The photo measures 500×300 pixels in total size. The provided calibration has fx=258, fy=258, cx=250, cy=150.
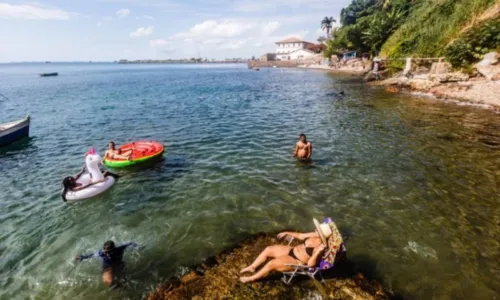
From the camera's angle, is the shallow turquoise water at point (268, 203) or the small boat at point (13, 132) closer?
the shallow turquoise water at point (268, 203)

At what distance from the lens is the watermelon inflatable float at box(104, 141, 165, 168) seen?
43.2 ft

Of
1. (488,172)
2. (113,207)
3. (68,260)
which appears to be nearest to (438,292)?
(488,172)

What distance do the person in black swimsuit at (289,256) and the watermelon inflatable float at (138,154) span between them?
9.02 metres

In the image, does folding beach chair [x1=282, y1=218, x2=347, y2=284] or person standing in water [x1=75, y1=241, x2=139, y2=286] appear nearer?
folding beach chair [x1=282, y1=218, x2=347, y2=284]

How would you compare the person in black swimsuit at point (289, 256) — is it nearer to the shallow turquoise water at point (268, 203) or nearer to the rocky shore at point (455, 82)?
the shallow turquoise water at point (268, 203)

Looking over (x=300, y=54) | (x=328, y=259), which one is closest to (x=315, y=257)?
(x=328, y=259)

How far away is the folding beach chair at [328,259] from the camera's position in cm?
614

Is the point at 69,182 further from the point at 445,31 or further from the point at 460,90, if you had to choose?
the point at 445,31

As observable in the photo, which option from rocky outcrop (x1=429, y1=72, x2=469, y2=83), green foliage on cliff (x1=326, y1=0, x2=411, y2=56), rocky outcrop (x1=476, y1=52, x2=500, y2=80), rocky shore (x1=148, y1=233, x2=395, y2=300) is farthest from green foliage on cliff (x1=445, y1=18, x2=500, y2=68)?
green foliage on cliff (x1=326, y1=0, x2=411, y2=56)

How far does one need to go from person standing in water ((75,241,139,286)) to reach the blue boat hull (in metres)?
16.2

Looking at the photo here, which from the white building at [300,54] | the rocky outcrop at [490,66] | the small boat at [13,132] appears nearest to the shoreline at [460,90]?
the rocky outcrop at [490,66]

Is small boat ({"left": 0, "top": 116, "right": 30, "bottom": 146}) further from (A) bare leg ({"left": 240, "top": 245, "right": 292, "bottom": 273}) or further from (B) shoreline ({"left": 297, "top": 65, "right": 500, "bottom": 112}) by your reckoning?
(B) shoreline ({"left": 297, "top": 65, "right": 500, "bottom": 112})

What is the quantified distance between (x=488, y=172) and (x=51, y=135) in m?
28.1

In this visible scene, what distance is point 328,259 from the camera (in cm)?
621
